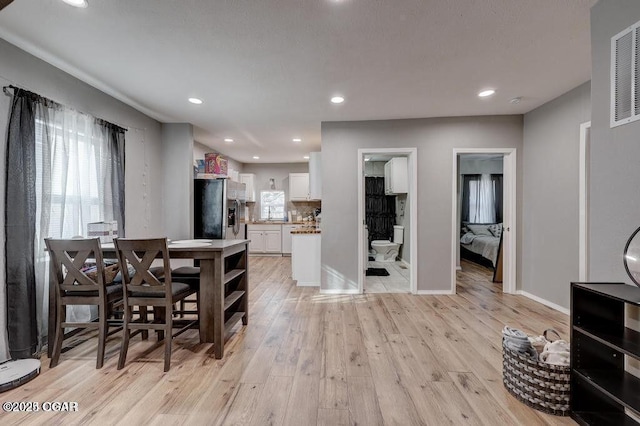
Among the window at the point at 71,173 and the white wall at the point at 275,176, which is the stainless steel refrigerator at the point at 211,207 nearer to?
the window at the point at 71,173

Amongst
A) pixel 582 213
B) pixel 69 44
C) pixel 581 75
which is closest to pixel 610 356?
pixel 582 213

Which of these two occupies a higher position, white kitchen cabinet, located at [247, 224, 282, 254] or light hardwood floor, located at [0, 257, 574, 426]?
white kitchen cabinet, located at [247, 224, 282, 254]

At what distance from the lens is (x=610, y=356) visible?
155 cm

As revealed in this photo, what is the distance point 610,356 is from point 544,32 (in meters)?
2.18

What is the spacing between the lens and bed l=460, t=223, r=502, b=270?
5395 mm

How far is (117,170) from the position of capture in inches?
127

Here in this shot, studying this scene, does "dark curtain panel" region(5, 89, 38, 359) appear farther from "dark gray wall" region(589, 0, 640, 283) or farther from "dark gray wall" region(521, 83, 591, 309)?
"dark gray wall" region(521, 83, 591, 309)

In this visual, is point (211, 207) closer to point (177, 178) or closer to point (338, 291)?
point (177, 178)

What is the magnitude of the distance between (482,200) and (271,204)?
547cm

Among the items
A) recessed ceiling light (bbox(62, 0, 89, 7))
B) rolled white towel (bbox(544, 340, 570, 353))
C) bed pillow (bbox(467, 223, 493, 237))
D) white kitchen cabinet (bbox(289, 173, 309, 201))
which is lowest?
rolled white towel (bbox(544, 340, 570, 353))

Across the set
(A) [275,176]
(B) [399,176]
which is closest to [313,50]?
(B) [399,176]

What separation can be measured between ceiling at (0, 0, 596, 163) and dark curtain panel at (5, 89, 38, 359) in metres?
0.64

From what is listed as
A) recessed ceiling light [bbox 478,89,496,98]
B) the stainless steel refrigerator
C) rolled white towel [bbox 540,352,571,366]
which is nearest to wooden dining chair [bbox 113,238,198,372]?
the stainless steel refrigerator

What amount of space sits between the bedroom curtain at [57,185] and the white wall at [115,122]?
108 millimetres
